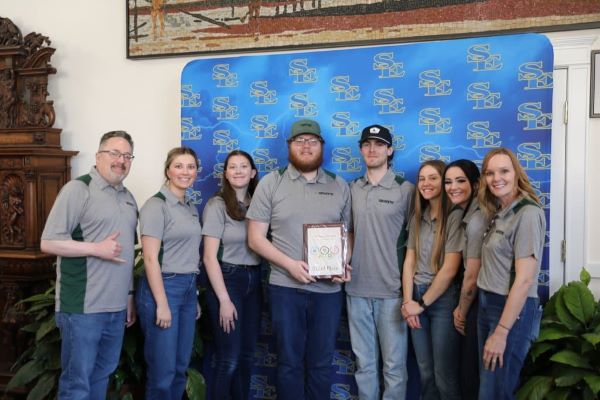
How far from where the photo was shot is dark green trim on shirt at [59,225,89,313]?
2539 millimetres

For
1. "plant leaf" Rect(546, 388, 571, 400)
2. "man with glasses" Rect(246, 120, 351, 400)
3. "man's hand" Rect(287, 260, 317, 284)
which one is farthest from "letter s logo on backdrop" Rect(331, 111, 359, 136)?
"plant leaf" Rect(546, 388, 571, 400)

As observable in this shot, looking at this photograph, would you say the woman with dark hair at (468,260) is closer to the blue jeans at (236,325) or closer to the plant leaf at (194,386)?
the blue jeans at (236,325)

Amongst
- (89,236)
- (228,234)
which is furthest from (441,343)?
(89,236)

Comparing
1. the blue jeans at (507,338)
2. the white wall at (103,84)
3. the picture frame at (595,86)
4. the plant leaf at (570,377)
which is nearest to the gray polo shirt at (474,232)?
the blue jeans at (507,338)

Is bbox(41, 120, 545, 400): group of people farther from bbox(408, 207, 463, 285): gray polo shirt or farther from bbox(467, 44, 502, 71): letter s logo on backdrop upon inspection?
bbox(467, 44, 502, 71): letter s logo on backdrop

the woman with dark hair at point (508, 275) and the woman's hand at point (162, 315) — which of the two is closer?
the woman with dark hair at point (508, 275)

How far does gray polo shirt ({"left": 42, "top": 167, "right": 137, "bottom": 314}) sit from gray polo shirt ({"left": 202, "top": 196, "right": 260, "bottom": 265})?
53cm

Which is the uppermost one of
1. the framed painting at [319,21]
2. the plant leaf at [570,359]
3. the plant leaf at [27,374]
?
the framed painting at [319,21]

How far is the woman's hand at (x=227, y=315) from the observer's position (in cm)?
301

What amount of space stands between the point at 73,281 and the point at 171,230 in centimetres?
54

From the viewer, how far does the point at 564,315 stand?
2.89m

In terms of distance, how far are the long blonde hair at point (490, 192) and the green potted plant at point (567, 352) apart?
73 centimetres

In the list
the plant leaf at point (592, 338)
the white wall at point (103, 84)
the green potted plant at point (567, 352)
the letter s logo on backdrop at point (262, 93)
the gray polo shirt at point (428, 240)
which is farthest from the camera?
the white wall at point (103, 84)

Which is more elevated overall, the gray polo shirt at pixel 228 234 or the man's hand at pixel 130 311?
the gray polo shirt at pixel 228 234
